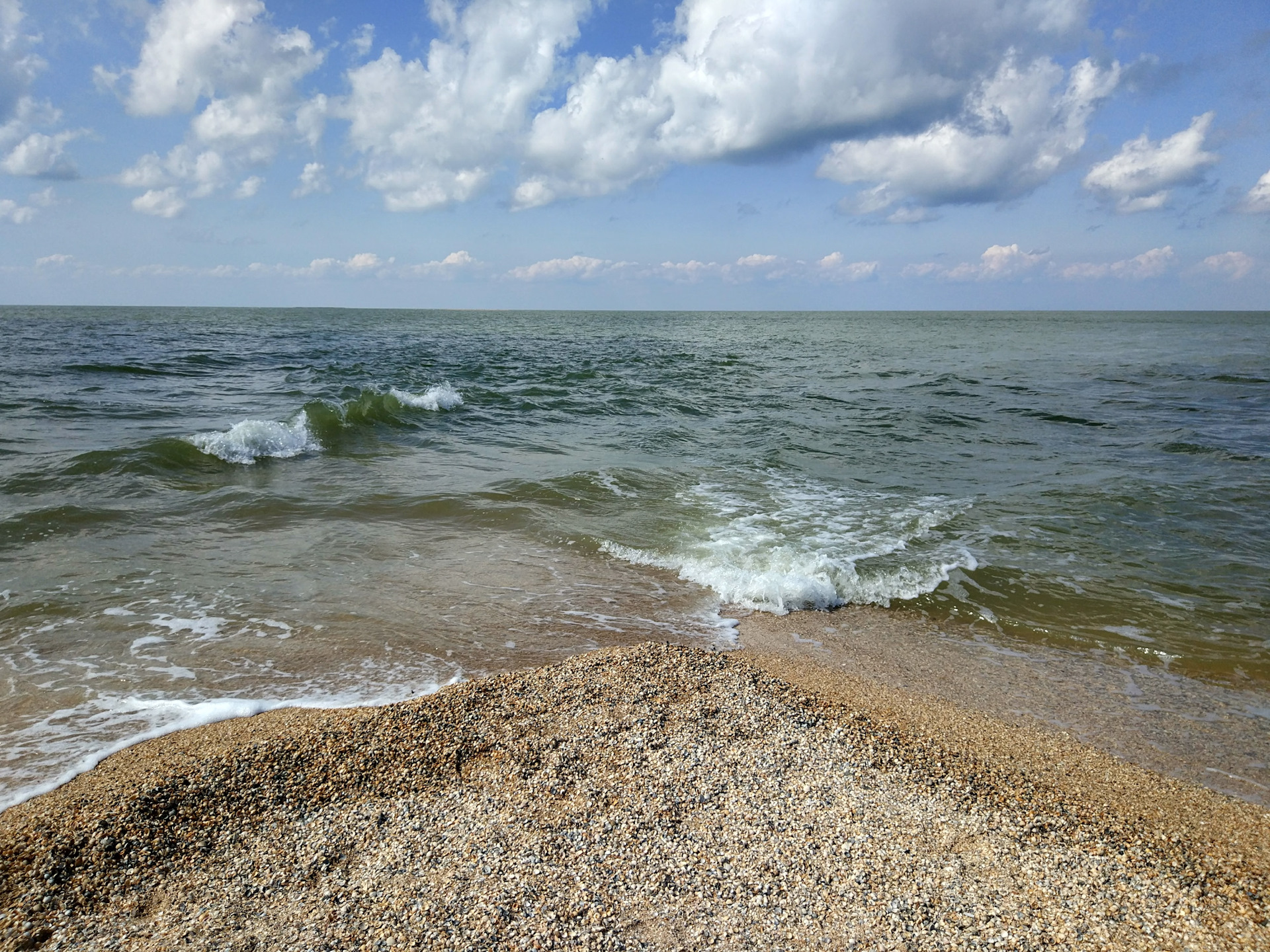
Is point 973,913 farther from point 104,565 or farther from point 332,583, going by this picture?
point 104,565

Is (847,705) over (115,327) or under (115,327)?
under

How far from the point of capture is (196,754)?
12.0ft

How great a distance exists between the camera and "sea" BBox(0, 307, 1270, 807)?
5.02 meters

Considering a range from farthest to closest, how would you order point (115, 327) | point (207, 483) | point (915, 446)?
point (115, 327), point (915, 446), point (207, 483)

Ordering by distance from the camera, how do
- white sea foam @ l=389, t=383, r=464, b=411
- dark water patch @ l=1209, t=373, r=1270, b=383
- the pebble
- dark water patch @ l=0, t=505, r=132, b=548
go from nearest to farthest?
the pebble → dark water patch @ l=0, t=505, r=132, b=548 → white sea foam @ l=389, t=383, r=464, b=411 → dark water patch @ l=1209, t=373, r=1270, b=383

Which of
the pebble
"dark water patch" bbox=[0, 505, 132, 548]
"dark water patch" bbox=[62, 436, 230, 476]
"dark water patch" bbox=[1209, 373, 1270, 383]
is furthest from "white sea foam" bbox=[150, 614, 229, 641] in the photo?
"dark water patch" bbox=[1209, 373, 1270, 383]

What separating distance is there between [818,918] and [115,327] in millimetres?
56652

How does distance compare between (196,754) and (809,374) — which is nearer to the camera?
(196,754)

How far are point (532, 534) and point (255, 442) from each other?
20.8 ft

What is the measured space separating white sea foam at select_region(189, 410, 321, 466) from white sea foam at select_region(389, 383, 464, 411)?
4.04 m

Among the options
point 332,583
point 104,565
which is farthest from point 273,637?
point 104,565

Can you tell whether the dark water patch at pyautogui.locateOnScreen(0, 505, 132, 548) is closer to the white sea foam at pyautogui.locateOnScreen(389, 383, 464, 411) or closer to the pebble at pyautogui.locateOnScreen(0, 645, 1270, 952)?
the pebble at pyautogui.locateOnScreen(0, 645, 1270, 952)

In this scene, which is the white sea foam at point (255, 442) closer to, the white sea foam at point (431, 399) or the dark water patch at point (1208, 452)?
the white sea foam at point (431, 399)

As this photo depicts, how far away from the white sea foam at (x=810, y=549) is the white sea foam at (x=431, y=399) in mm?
9321
